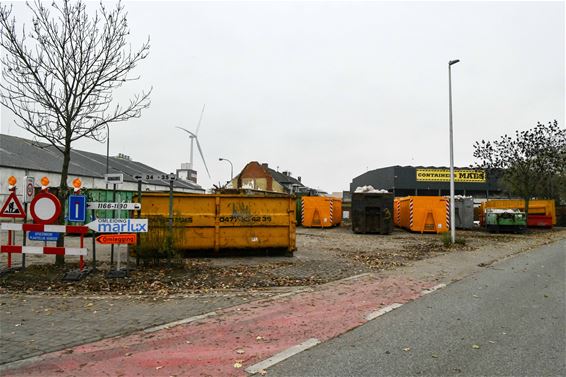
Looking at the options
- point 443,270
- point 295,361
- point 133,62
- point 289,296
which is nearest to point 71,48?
point 133,62

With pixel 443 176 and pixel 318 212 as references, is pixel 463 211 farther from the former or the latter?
pixel 443 176

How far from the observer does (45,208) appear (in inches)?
349

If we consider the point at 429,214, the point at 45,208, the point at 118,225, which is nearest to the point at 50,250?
the point at 45,208

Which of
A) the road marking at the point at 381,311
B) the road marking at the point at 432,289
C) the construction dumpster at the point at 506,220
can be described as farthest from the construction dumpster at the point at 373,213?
the road marking at the point at 381,311

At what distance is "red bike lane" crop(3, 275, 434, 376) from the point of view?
179 inches

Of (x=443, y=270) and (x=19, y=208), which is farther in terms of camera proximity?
(x=443, y=270)

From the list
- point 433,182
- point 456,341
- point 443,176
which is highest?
point 443,176

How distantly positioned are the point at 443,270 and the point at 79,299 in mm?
8413

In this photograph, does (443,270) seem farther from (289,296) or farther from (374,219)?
(374,219)

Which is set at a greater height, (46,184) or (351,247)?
(46,184)

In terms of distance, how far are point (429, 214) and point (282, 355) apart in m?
22.0

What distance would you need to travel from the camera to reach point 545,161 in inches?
1216

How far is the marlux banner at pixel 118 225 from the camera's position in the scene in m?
8.87

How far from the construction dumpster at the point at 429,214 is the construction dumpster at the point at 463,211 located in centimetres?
402
